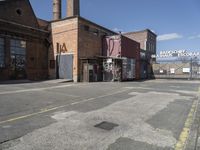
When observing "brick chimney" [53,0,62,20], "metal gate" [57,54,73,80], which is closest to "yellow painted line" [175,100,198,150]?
"metal gate" [57,54,73,80]

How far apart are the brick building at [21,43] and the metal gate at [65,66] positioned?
6.08ft

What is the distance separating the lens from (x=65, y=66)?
23.1m

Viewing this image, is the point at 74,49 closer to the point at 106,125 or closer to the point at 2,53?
the point at 2,53

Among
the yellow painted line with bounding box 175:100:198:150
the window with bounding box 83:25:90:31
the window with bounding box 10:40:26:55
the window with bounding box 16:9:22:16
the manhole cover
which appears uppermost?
the window with bounding box 16:9:22:16

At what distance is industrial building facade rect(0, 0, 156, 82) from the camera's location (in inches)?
793

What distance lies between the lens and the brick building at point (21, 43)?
64.2 feet

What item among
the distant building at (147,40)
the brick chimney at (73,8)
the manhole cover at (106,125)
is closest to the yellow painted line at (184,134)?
the manhole cover at (106,125)

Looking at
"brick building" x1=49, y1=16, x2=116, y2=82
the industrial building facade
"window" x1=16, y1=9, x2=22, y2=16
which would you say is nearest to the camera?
the industrial building facade

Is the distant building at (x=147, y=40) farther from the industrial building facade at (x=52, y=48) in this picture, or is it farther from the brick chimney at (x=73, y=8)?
the industrial building facade at (x=52, y=48)

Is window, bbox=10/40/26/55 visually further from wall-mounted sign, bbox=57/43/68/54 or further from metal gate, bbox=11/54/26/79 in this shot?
wall-mounted sign, bbox=57/43/68/54

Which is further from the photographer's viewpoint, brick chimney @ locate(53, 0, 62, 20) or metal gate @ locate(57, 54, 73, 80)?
brick chimney @ locate(53, 0, 62, 20)

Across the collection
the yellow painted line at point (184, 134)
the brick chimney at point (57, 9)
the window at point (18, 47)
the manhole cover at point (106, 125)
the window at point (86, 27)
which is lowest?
the yellow painted line at point (184, 134)

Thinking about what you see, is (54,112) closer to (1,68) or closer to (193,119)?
(193,119)

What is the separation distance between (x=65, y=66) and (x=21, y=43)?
5.16 meters
